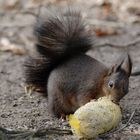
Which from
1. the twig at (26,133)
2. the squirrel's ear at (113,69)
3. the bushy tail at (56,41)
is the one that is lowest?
the twig at (26,133)

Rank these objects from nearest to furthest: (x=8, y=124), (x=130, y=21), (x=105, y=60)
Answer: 1. (x=8, y=124)
2. (x=105, y=60)
3. (x=130, y=21)

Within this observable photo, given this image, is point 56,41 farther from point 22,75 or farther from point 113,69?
point 22,75

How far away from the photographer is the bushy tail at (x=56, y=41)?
5156 millimetres

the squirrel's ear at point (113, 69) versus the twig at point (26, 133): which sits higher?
the squirrel's ear at point (113, 69)

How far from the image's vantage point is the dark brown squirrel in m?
4.82

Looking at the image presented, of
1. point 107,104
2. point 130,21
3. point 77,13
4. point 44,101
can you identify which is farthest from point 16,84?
point 130,21

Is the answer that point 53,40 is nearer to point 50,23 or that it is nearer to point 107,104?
point 50,23

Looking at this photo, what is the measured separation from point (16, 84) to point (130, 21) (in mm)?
3059

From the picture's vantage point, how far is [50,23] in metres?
5.19

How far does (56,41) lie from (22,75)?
1.22 metres

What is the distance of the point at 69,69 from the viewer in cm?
501

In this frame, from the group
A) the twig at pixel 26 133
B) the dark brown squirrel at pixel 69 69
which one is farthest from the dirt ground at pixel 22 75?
the dark brown squirrel at pixel 69 69

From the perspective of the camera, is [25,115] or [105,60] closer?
[25,115]

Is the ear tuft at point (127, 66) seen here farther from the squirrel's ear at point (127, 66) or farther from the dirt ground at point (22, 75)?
the dirt ground at point (22, 75)
